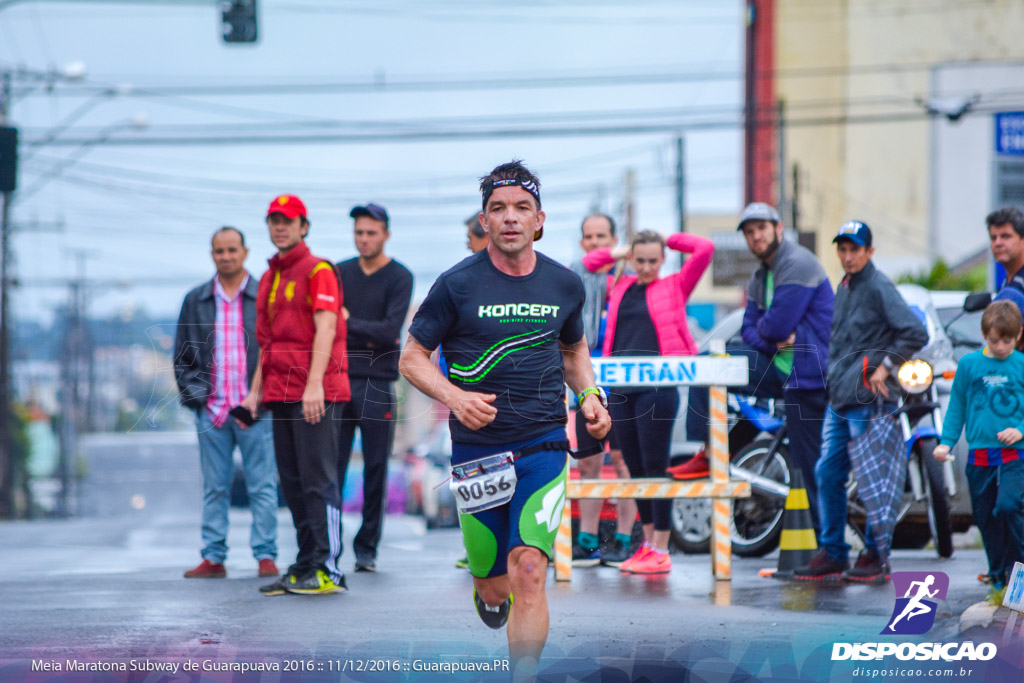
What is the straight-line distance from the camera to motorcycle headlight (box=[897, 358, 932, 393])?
805 centimetres

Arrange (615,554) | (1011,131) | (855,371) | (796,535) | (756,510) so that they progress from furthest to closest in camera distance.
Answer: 1. (1011,131)
2. (756,510)
3. (615,554)
4. (796,535)
5. (855,371)

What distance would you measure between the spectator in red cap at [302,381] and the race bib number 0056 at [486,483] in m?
2.64

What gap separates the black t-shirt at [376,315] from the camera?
873cm

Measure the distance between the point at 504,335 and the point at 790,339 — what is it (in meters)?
3.89

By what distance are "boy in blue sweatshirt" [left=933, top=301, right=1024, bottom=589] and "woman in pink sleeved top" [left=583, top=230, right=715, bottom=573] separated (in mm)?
1907

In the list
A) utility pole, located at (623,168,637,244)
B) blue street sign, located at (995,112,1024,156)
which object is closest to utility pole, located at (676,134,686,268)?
utility pole, located at (623,168,637,244)

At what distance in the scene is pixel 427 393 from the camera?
5.05m

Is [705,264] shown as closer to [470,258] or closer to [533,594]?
[470,258]

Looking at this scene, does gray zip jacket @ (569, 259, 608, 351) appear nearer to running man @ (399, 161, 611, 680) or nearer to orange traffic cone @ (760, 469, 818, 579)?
orange traffic cone @ (760, 469, 818, 579)

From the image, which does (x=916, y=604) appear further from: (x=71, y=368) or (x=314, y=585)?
(x=71, y=368)

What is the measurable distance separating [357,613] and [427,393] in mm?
2235

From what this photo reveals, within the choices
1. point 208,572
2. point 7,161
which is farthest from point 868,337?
point 7,161

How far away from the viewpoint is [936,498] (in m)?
8.95

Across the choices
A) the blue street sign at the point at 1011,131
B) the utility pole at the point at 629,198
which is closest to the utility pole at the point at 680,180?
the utility pole at the point at 629,198
